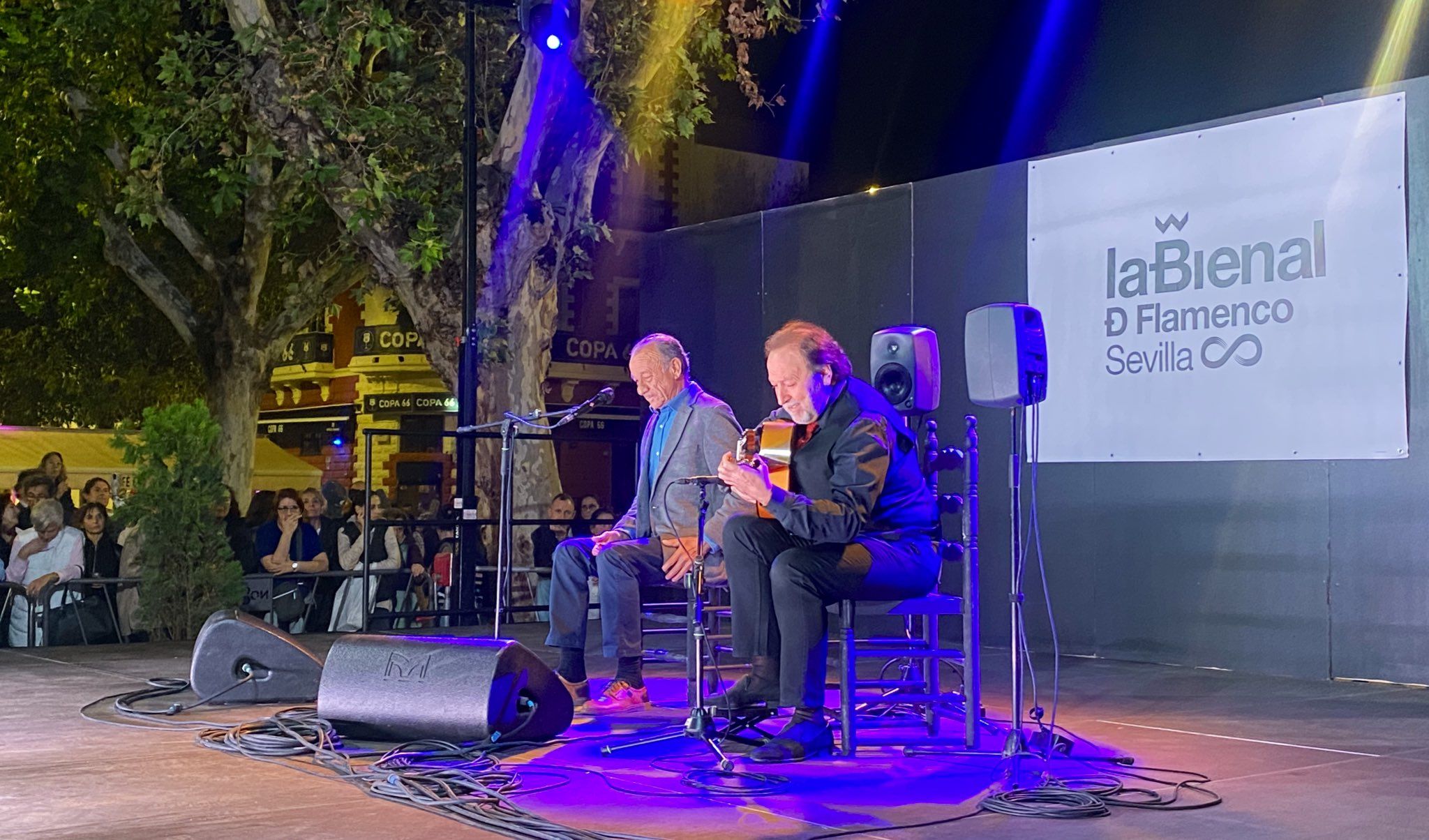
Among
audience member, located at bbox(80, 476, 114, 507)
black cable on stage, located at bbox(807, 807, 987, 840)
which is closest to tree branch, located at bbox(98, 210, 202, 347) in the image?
audience member, located at bbox(80, 476, 114, 507)

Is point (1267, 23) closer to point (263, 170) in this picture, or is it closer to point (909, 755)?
point (909, 755)

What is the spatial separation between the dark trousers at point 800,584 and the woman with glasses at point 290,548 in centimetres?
584

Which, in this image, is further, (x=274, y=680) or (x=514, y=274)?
(x=514, y=274)

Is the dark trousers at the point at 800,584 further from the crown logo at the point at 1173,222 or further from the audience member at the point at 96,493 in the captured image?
the audience member at the point at 96,493

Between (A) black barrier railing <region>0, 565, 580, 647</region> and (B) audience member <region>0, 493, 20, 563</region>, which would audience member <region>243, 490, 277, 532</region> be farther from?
(B) audience member <region>0, 493, 20, 563</region>

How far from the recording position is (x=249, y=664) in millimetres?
6070

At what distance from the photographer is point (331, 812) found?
3947 millimetres

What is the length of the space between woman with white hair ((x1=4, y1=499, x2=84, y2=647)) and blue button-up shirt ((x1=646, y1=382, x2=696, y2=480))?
4551 mm

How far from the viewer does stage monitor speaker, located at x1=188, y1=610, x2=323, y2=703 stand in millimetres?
6027

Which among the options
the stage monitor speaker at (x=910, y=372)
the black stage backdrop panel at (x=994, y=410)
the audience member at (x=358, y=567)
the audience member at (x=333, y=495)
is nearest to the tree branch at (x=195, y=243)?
the audience member at (x=333, y=495)

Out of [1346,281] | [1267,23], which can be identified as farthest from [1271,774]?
[1267,23]

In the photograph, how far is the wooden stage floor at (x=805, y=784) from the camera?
3.77 meters

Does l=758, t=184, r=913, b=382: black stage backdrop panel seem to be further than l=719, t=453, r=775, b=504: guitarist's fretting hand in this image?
Yes

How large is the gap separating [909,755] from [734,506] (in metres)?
1.16
